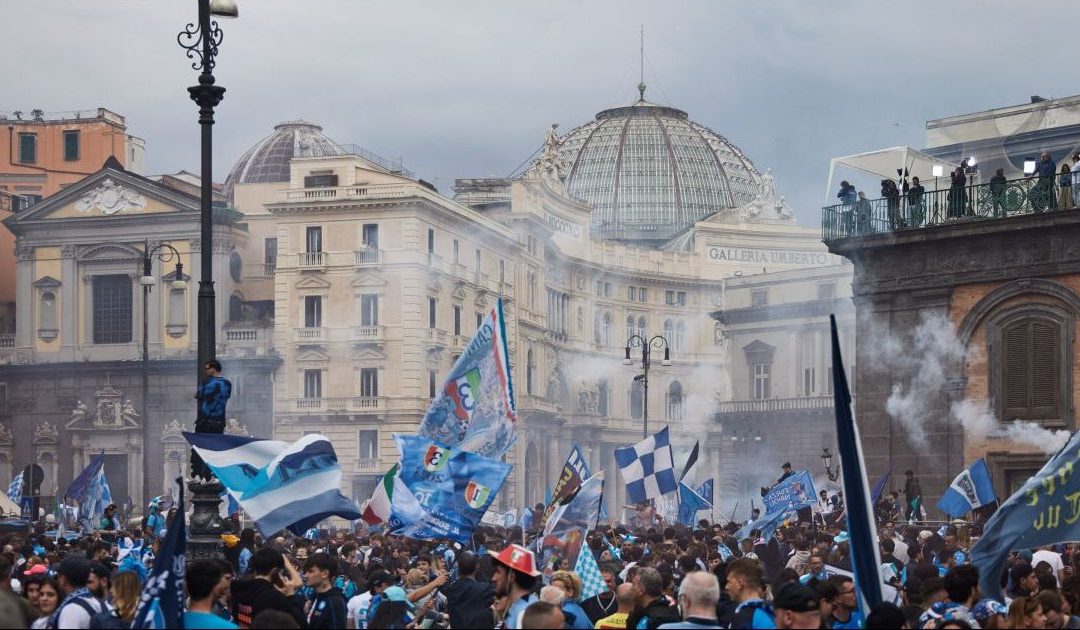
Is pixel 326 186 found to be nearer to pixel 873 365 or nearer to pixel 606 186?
pixel 873 365

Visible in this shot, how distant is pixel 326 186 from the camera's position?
76625 mm

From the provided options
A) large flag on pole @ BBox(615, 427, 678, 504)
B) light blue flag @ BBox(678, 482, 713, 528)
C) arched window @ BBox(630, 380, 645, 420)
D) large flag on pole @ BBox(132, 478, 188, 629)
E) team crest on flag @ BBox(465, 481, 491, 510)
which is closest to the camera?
large flag on pole @ BBox(132, 478, 188, 629)

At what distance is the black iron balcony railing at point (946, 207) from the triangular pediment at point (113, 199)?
4464cm

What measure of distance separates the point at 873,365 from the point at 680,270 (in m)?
71.9

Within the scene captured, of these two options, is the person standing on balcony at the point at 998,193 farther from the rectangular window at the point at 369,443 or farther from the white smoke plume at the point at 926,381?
the rectangular window at the point at 369,443

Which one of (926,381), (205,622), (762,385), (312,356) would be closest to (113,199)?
(312,356)

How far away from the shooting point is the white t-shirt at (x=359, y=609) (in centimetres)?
1479

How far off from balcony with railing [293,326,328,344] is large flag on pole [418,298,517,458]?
53268mm

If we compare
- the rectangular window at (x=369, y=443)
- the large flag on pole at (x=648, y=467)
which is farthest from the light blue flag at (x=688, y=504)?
the rectangular window at (x=369, y=443)

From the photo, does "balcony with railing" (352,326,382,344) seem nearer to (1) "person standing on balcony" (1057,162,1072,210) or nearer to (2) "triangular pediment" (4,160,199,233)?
(2) "triangular pediment" (4,160,199,233)

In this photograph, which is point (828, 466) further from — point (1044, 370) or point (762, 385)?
point (762, 385)

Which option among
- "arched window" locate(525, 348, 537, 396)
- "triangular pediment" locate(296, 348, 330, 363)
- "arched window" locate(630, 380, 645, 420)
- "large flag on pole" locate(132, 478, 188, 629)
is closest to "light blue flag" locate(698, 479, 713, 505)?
"large flag on pole" locate(132, 478, 188, 629)

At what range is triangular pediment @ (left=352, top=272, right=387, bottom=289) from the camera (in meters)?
74.7

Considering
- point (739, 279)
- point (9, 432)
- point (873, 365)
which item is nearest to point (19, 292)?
point (9, 432)
